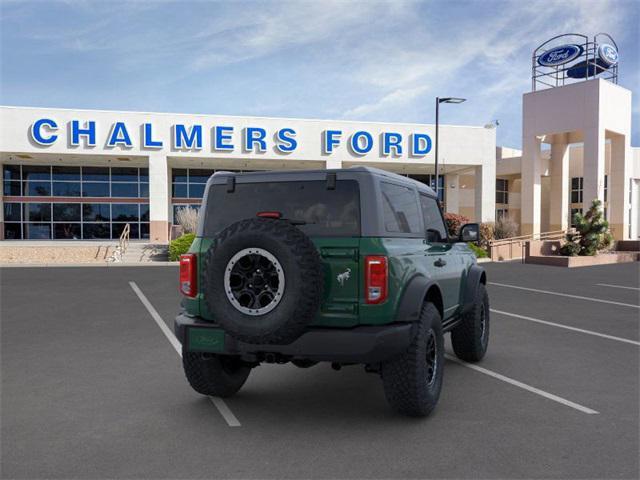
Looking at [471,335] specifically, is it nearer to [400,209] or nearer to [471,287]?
[471,287]

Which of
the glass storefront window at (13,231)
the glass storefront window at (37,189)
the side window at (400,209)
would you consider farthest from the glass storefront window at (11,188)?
the side window at (400,209)

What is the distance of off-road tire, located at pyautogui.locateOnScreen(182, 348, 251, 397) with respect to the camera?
5086 millimetres

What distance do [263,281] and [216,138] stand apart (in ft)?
90.7

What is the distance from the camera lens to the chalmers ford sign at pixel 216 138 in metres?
29.4

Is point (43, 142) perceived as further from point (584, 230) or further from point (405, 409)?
point (405, 409)

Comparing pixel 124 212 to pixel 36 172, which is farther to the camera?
pixel 124 212

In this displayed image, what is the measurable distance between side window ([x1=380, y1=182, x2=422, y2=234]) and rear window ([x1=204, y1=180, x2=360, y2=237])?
A: 323mm

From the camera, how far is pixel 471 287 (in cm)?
→ 646

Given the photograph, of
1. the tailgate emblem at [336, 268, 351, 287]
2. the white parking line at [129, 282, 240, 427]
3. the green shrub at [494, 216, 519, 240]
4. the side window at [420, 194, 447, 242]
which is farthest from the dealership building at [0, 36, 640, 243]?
the tailgate emblem at [336, 268, 351, 287]

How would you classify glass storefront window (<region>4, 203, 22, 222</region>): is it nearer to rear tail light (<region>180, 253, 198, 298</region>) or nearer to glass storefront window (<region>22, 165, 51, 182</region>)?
glass storefront window (<region>22, 165, 51, 182</region>)

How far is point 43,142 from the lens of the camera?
95.7ft

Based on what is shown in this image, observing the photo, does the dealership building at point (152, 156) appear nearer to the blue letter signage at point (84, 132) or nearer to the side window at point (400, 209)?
the blue letter signage at point (84, 132)

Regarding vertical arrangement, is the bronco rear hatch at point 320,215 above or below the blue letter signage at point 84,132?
below

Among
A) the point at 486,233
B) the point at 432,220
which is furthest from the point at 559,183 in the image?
the point at 432,220
